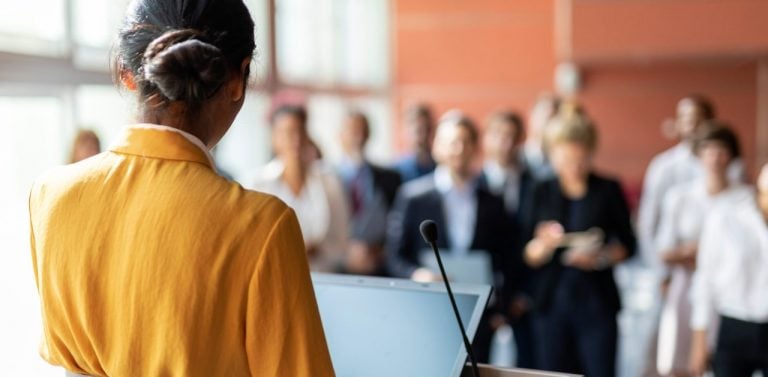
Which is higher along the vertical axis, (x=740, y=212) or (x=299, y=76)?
(x=299, y=76)

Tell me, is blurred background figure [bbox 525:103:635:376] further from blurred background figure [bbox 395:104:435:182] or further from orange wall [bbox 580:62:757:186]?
orange wall [bbox 580:62:757:186]

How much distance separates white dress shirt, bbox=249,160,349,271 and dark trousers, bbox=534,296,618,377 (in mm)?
973

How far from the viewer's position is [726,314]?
9.05ft

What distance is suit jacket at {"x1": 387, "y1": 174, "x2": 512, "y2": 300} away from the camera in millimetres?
3283

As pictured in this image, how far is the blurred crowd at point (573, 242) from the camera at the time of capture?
2.78 m

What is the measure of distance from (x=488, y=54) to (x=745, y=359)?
6.27 meters

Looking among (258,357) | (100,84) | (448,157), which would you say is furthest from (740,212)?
(100,84)

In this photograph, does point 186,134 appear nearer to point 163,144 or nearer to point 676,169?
point 163,144

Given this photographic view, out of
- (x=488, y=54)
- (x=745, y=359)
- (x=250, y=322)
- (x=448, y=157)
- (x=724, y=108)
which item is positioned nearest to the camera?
(x=250, y=322)

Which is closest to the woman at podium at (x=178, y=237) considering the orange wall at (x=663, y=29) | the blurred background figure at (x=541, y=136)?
the blurred background figure at (x=541, y=136)

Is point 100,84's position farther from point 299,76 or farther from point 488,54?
point 488,54

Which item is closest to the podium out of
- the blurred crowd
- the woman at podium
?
the woman at podium

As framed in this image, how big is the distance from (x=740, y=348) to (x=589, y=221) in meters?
0.75

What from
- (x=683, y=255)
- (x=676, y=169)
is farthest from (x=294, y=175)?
(x=676, y=169)
